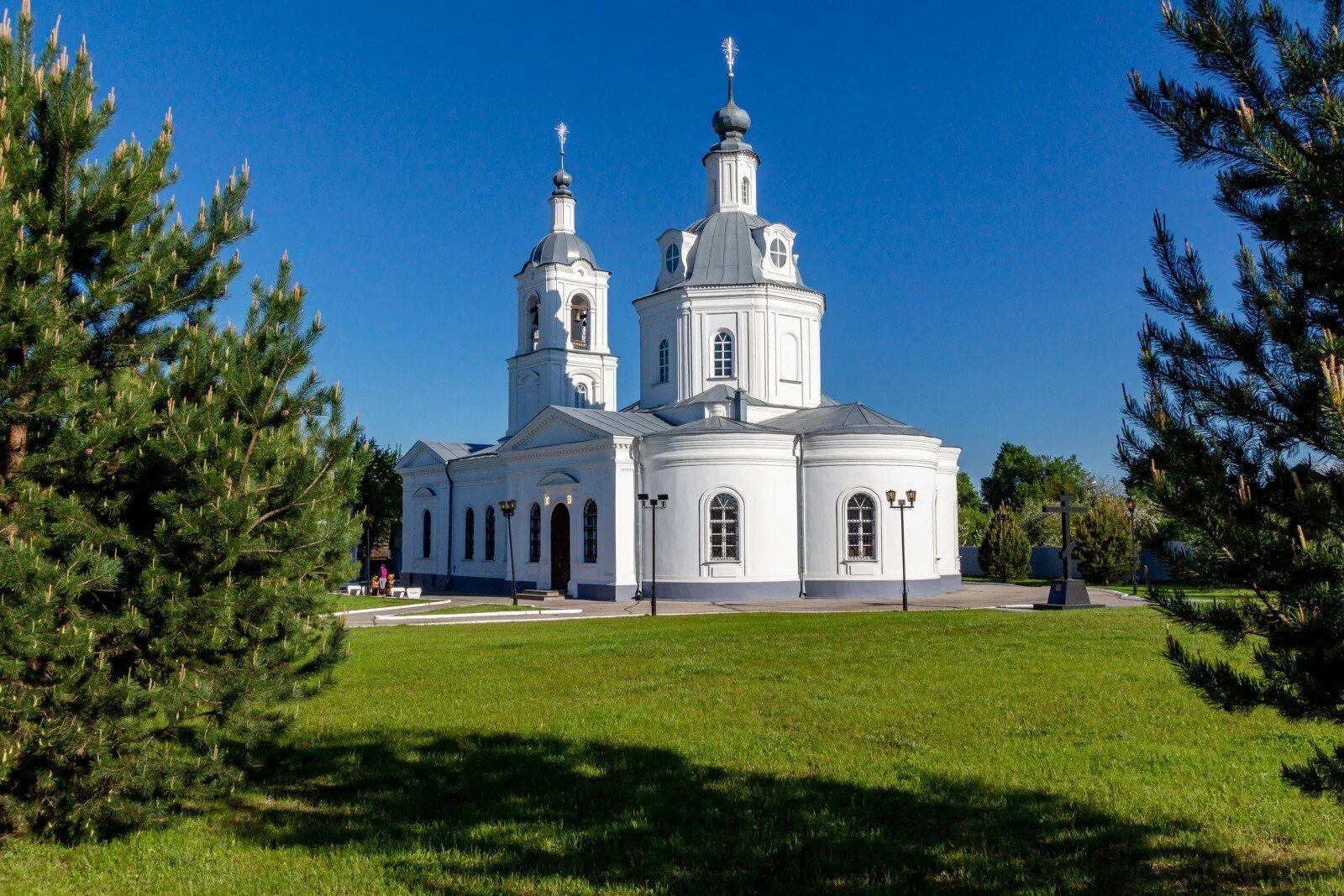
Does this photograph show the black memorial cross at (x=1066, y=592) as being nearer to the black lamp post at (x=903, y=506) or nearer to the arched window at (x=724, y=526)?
the black lamp post at (x=903, y=506)

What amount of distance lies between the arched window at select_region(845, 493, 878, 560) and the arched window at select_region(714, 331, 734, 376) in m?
6.36

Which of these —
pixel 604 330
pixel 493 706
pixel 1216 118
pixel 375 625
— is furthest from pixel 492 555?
pixel 1216 118

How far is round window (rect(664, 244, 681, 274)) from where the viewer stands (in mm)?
34969

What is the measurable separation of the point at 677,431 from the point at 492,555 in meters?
10.3

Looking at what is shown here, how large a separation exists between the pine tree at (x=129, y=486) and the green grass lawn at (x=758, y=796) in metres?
0.76

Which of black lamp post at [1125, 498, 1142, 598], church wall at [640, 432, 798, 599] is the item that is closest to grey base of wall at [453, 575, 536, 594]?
church wall at [640, 432, 798, 599]

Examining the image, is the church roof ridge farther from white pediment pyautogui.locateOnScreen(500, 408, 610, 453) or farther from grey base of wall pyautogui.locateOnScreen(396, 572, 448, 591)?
grey base of wall pyautogui.locateOnScreen(396, 572, 448, 591)

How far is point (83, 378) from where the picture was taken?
5695mm

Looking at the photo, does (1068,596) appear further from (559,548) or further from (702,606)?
(559,548)

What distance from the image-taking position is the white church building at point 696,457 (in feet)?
98.1

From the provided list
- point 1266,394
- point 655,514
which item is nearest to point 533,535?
point 655,514

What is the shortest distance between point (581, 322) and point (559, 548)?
9.18 m

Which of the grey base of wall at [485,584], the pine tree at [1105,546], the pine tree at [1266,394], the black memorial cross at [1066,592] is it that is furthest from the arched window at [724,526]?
the pine tree at [1266,394]

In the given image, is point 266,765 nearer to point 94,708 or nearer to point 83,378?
point 94,708
